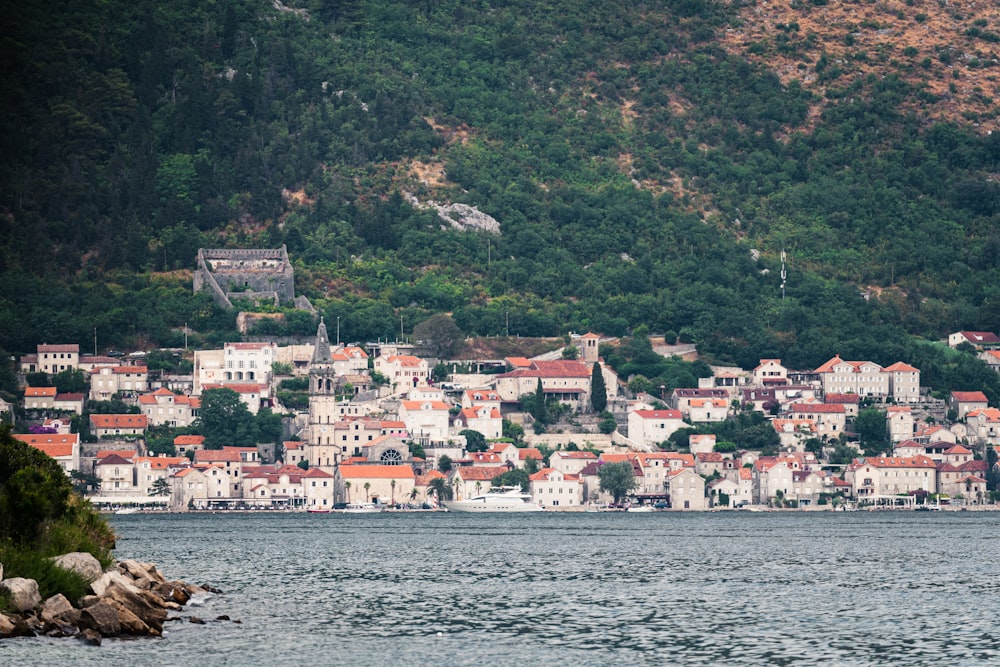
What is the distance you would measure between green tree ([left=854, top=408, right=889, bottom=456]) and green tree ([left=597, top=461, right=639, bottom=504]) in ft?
71.1

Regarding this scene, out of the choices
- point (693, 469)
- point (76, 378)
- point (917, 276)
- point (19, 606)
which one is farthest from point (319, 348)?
point (19, 606)

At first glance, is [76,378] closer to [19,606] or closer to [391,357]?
[391,357]

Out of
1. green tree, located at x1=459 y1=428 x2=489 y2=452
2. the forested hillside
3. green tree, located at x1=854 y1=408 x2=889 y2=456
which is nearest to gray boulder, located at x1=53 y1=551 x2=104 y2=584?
green tree, located at x1=459 y1=428 x2=489 y2=452

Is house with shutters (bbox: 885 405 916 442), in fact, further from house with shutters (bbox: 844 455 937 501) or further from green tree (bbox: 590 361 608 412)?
green tree (bbox: 590 361 608 412)

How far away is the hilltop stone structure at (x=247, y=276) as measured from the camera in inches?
6457

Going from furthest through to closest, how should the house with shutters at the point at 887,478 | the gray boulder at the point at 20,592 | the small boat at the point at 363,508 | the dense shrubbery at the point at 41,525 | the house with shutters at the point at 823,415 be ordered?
the house with shutters at the point at 823,415 < the house with shutters at the point at 887,478 < the small boat at the point at 363,508 < the dense shrubbery at the point at 41,525 < the gray boulder at the point at 20,592

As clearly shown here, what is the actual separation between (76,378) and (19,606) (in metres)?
99.7

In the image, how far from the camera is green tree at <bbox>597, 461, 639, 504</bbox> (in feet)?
440

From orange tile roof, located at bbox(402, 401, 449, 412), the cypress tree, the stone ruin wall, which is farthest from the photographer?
the stone ruin wall

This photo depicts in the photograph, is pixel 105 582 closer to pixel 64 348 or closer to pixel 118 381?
pixel 118 381

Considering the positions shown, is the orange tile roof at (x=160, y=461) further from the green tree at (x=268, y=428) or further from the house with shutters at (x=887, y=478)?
the house with shutters at (x=887, y=478)

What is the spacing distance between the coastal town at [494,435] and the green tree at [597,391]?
14 centimetres

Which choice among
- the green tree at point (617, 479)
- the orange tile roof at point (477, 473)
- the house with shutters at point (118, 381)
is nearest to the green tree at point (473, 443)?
the orange tile roof at point (477, 473)

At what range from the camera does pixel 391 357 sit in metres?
158
